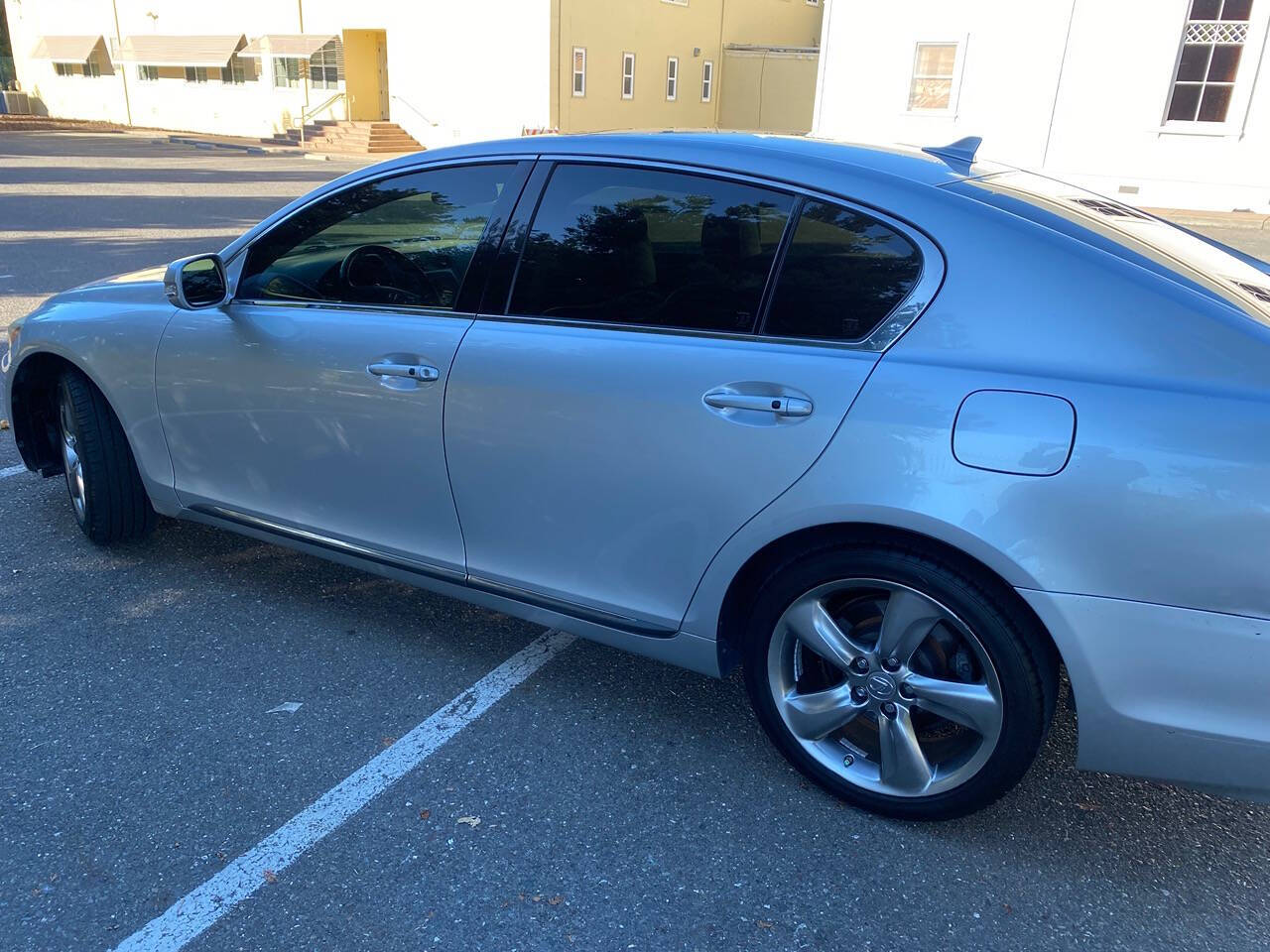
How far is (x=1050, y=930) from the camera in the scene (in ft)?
7.68

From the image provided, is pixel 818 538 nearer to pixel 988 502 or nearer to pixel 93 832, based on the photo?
pixel 988 502

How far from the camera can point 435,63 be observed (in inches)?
1124

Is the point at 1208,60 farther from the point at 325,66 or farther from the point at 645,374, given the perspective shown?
the point at 325,66

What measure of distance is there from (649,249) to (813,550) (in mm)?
958

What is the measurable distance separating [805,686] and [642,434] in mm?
836

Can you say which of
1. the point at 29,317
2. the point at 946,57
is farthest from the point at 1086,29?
the point at 29,317

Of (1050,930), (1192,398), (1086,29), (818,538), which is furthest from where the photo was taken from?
(1086,29)

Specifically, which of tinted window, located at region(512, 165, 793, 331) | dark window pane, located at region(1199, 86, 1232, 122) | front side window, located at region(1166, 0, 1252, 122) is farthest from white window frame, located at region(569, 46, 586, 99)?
tinted window, located at region(512, 165, 793, 331)

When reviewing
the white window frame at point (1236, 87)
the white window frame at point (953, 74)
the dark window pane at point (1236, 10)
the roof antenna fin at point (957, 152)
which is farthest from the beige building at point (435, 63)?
the roof antenna fin at point (957, 152)

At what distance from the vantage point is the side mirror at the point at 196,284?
3.38 meters

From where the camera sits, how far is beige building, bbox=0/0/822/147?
90.0ft

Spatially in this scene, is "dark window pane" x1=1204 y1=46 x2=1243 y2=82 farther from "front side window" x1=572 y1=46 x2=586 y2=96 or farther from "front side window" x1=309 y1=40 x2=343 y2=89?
"front side window" x1=309 y1=40 x2=343 y2=89

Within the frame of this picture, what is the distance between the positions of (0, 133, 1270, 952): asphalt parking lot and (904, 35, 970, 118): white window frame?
60.6ft

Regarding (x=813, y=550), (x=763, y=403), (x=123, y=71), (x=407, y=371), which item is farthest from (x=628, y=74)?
(x=813, y=550)
